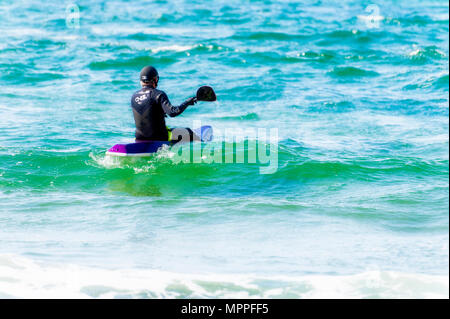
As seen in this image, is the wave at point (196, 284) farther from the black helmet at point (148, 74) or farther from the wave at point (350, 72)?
the wave at point (350, 72)

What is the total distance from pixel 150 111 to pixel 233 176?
1.75 meters

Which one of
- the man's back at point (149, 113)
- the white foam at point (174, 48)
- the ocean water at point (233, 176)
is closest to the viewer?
the ocean water at point (233, 176)

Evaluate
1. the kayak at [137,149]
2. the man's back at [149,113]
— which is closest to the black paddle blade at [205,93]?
the man's back at [149,113]

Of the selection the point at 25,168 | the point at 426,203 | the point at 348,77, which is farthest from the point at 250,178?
the point at 348,77

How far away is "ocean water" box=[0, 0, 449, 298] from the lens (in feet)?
22.5

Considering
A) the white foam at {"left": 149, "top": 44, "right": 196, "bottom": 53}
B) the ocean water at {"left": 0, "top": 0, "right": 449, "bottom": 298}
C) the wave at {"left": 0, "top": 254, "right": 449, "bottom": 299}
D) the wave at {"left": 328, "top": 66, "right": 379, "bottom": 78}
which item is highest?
the white foam at {"left": 149, "top": 44, "right": 196, "bottom": 53}

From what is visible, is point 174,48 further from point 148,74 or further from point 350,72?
point 148,74

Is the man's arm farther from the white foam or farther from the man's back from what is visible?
the white foam

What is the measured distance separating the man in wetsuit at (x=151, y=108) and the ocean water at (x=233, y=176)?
39 cm

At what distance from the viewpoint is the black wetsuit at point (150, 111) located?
1052cm

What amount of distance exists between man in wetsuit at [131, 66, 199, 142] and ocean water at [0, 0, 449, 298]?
1.30ft

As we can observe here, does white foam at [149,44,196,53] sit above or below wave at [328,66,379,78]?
above

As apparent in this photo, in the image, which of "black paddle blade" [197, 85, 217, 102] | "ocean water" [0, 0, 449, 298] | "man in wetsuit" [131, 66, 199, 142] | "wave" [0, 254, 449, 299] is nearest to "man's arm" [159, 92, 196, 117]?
"man in wetsuit" [131, 66, 199, 142]

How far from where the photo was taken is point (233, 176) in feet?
36.4
